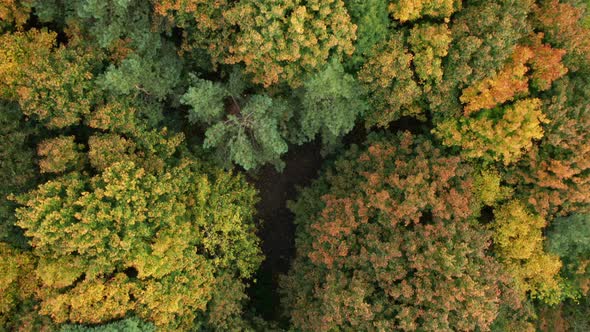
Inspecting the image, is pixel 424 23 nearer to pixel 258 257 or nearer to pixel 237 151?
pixel 237 151

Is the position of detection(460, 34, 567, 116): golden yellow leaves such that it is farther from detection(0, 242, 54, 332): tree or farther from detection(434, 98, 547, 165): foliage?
detection(0, 242, 54, 332): tree

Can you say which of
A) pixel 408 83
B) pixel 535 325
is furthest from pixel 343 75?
pixel 535 325

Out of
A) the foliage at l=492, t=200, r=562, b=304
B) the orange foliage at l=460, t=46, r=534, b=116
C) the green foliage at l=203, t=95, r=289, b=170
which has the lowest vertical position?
the foliage at l=492, t=200, r=562, b=304

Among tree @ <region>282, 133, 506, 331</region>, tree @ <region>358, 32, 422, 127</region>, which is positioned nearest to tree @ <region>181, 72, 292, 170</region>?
tree @ <region>282, 133, 506, 331</region>

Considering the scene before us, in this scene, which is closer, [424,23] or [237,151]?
[424,23]

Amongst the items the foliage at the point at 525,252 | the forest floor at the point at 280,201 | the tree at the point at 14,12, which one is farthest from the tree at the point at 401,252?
the tree at the point at 14,12
